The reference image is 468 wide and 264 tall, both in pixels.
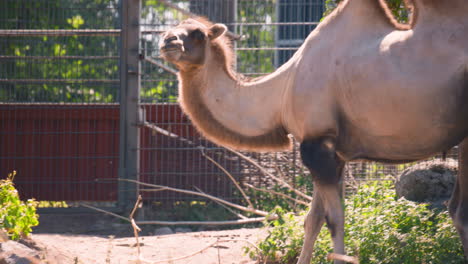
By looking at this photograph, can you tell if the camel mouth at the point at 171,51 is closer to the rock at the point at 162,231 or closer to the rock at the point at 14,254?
the rock at the point at 14,254

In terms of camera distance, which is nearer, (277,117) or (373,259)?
(373,259)

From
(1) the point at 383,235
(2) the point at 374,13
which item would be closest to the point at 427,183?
(1) the point at 383,235

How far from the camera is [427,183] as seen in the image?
19.5ft

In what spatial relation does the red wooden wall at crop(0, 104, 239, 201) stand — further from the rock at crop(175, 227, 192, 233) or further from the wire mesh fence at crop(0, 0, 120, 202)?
the rock at crop(175, 227, 192, 233)

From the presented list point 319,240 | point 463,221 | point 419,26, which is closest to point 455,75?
point 419,26

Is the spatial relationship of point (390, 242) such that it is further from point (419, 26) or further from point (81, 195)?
point (81, 195)

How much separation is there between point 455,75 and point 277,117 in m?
1.39

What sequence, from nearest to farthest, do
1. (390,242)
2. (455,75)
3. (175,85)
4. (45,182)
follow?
(455,75)
(390,242)
(45,182)
(175,85)

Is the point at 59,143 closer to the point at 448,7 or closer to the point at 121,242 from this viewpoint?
the point at 121,242

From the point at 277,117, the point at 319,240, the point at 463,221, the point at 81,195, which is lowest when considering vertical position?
the point at 81,195

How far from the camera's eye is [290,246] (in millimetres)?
5508

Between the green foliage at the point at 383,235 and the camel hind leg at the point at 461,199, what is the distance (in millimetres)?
209

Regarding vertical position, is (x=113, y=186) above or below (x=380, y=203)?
below

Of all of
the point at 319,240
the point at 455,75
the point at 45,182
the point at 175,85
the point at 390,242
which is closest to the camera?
the point at 455,75
